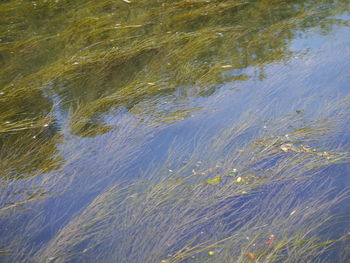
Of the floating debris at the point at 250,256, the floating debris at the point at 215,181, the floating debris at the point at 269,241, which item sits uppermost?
the floating debris at the point at 215,181

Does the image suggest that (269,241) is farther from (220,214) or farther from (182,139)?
(182,139)

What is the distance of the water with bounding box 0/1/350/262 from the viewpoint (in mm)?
2146

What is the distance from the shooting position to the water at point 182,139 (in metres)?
2.15

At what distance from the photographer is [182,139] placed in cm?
297

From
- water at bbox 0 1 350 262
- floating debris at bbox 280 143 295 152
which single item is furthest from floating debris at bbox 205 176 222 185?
floating debris at bbox 280 143 295 152

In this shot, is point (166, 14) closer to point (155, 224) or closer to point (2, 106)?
point (2, 106)

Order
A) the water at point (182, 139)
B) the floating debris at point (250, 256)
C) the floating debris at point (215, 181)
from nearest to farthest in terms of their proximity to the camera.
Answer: the floating debris at point (250, 256) → the water at point (182, 139) → the floating debris at point (215, 181)

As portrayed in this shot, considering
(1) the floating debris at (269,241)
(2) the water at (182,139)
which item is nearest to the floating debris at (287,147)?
(2) the water at (182,139)

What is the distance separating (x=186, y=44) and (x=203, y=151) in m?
2.03

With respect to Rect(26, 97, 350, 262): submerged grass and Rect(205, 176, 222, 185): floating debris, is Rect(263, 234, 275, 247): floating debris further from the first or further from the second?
Rect(205, 176, 222, 185): floating debris

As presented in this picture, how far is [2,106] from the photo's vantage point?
366 centimetres

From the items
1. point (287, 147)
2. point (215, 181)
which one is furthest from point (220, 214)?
point (287, 147)

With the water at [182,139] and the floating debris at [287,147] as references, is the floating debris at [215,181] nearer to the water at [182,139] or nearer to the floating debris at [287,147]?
the water at [182,139]

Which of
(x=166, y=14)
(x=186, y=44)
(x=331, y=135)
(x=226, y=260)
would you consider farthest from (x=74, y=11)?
(x=226, y=260)
